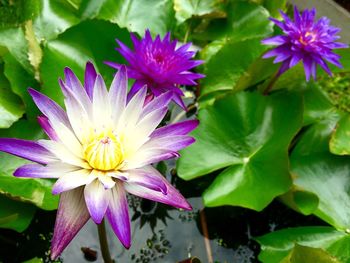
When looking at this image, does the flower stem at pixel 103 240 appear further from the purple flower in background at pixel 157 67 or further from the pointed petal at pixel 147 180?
the purple flower in background at pixel 157 67

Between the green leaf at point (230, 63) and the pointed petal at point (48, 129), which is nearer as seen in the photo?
the pointed petal at point (48, 129)

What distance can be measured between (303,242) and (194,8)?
1.16 m

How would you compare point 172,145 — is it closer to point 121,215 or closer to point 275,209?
point 121,215

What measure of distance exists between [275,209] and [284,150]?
0.98 feet

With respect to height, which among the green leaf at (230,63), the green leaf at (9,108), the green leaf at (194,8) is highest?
the green leaf at (194,8)

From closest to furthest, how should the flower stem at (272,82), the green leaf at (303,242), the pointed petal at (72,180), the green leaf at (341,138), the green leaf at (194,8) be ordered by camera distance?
the pointed petal at (72,180)
the green leaf at (303,242)
the green leaf at (341,138)
the flower stem at (272,82)
the green leaf at (194,8)

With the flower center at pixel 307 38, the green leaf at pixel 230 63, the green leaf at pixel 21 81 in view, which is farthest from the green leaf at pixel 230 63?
the green leaf at pixel 21 81

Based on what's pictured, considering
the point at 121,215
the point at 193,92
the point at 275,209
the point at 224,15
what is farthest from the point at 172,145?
the point at 224,15

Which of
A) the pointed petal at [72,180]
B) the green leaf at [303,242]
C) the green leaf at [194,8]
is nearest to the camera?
the pointed petal at [72,180]

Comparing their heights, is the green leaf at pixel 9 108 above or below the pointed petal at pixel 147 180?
above

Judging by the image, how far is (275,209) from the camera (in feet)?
5.14

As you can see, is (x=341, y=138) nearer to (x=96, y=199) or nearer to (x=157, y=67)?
(x=157, y=67)

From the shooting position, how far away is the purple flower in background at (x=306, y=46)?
1.47 m

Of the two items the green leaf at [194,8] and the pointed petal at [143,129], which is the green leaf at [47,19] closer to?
the green leaf at [194,8]
